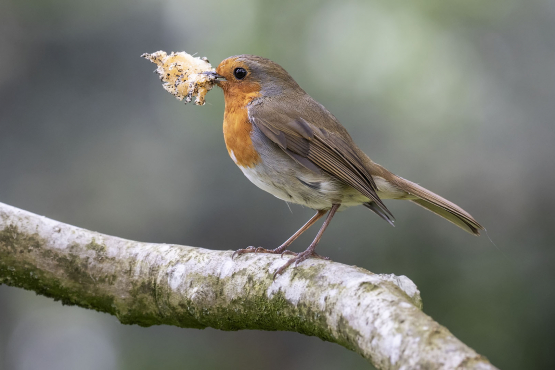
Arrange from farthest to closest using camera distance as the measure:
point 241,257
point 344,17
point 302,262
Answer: point 344,17
point 241,257
point 302,262

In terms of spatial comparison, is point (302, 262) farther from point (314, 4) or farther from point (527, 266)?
point (314, 4)

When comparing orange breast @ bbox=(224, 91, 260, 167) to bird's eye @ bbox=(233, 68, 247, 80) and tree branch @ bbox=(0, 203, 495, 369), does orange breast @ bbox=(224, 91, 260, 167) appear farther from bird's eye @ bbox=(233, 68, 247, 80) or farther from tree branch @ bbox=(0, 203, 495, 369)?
tree branch @ bbox=(0, 203, 495, 369)

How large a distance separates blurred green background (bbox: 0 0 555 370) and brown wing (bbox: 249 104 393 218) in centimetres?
132

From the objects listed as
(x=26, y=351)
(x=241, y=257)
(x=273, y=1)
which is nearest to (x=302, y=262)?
(x=241, y=257)

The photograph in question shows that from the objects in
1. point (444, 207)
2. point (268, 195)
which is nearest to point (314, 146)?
point (444, 207)

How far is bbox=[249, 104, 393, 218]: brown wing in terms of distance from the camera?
288cm

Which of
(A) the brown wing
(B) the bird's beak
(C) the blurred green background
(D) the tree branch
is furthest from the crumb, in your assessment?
(C) the blurred green background

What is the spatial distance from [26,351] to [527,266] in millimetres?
4101

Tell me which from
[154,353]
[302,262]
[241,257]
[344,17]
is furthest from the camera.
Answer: [344,17]

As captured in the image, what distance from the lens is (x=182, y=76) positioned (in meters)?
3.20

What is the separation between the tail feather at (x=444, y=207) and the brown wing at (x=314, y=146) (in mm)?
216

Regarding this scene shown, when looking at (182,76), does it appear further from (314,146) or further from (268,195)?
(268,195)

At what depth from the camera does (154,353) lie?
4387mm

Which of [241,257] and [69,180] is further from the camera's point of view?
[69,180]
